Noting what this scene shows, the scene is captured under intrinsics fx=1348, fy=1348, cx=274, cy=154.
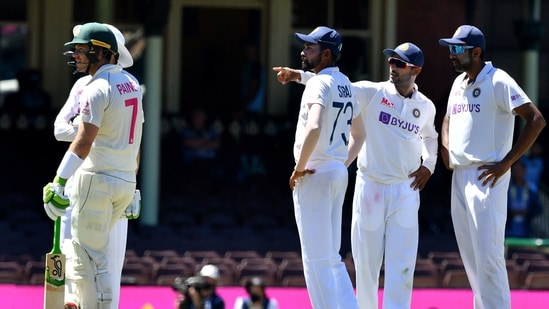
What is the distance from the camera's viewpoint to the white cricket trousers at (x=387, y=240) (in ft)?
26.5

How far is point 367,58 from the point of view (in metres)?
17.1

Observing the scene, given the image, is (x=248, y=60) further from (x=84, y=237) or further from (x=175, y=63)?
(x=84, y=237)

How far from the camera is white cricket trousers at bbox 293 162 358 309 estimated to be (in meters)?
7.75

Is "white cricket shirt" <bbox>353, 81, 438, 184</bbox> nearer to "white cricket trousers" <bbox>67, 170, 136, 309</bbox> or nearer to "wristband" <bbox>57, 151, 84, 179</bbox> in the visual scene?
"white cricket trousers" <bbox>67, 170, 136, 309</bbox>

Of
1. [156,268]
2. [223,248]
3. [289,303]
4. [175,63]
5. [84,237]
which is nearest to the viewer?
[84,237]

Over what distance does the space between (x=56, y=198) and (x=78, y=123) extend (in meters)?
0.54

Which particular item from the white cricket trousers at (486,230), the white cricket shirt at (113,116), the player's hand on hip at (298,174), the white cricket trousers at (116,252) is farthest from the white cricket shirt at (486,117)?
the white cricket trousers at (116,252)

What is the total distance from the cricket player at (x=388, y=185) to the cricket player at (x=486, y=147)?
296 millimetres

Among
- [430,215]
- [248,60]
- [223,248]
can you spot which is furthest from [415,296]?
[248,60]

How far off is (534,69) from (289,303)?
6.90 m

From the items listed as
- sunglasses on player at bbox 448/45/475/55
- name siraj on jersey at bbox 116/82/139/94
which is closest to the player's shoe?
name siraj on jersey at bbox 116/82/139/94

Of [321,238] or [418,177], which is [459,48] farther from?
[321,238]

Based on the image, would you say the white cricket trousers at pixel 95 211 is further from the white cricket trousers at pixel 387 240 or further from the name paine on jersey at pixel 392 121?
the name paine on jersey at pixel 392 121

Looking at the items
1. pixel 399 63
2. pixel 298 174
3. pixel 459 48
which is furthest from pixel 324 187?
pixel 459 48
